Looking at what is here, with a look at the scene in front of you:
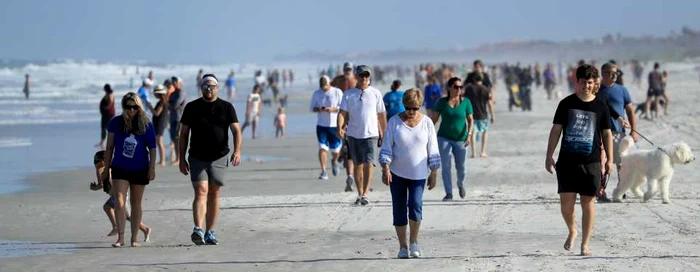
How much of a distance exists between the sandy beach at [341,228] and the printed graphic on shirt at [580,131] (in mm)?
852

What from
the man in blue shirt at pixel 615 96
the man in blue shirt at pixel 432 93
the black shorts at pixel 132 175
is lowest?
the man in blue shirt at pixel 432 93

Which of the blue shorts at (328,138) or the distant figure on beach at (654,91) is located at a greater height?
the blue shorts at (328,138)

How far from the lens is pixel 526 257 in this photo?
9.73 meters

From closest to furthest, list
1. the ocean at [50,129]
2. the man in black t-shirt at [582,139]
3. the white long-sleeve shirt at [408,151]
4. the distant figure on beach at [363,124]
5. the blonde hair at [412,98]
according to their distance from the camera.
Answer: the man in black t-shirt at [582,139]
the blonde hair at [412,98]
the white long-sleeve shirt at [408,151]
the distant figure on beach at [363,124]
the ocean at [50,129]

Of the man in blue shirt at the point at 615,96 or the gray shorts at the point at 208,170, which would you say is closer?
the gray shorts at the point at 208,170

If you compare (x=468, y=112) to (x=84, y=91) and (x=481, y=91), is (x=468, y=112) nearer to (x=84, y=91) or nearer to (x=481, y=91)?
(x=481, y=91)

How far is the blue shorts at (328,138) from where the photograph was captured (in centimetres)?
1609

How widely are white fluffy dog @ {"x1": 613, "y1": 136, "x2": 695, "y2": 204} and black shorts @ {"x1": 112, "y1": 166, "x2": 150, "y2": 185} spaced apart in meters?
5.21

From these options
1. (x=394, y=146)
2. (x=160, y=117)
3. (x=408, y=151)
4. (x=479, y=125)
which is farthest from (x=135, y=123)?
(x=479, y=125)

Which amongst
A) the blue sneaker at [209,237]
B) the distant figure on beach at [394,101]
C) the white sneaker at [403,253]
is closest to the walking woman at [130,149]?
the blue sneaker at [209,237]

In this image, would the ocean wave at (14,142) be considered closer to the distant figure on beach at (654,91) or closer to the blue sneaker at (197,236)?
the distant figure on beach at (654,91)

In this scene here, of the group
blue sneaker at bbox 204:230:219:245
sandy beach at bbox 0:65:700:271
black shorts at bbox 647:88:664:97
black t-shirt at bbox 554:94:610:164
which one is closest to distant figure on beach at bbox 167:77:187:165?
sandy beach at bbox 0:65:700:271

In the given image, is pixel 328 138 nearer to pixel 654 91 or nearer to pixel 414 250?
pixel 414 250

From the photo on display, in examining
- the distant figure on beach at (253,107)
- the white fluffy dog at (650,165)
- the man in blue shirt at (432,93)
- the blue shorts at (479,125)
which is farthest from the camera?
the distant figure on beach at (253,107)
